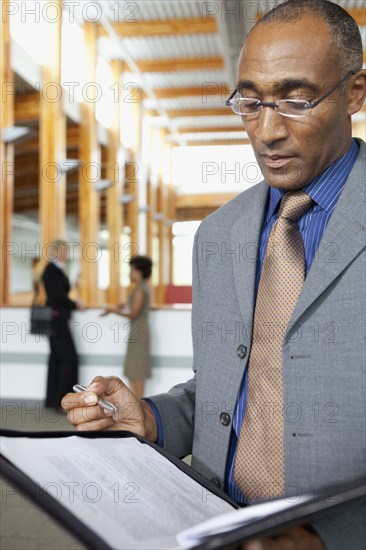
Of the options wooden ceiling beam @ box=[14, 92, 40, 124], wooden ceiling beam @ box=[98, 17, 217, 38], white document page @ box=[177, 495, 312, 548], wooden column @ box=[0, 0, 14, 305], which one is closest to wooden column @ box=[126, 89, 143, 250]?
wooden ceiling beam @ box=[98, 17, 217, 38]

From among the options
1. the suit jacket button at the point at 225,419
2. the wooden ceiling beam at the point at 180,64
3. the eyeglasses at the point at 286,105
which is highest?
the wooden ceiling beam at the point at 180,64

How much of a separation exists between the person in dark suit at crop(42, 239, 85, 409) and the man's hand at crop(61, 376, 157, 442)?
201 inches

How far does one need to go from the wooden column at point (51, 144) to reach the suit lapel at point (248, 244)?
9.26 m

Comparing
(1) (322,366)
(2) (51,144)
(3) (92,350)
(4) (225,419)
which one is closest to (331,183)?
(1) (322,366)

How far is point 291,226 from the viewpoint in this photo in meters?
1.04

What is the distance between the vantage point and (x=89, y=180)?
12.7m

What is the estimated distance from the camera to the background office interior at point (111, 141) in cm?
668

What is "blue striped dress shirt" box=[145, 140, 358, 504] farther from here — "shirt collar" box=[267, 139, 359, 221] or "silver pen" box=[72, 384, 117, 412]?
"silver pen" box=[72, 384, 117, 412]

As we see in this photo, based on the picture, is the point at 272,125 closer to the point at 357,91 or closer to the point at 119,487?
the point at 357,91

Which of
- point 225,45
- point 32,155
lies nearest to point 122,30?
point 225,45

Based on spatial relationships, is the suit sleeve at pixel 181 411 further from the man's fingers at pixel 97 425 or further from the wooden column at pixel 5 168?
the wooden column at pixel 5 168

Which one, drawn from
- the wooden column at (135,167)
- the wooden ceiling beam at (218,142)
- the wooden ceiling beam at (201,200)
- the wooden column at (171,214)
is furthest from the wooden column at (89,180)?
the wooden ceiling beam at (201,200)

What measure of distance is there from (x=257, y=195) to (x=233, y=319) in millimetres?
243

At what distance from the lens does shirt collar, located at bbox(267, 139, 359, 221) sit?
1021 mm
